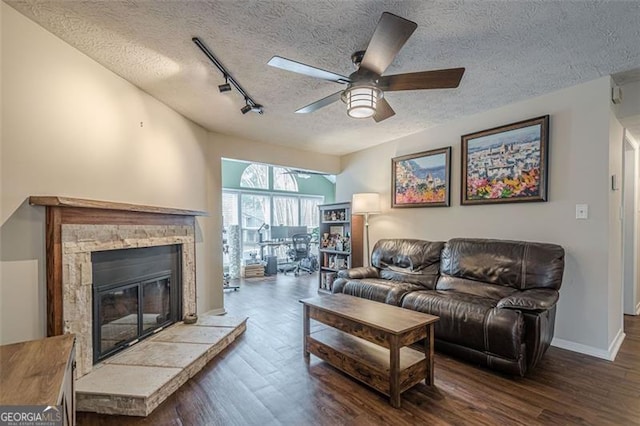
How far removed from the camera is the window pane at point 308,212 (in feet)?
28.8

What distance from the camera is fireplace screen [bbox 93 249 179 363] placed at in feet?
7.57

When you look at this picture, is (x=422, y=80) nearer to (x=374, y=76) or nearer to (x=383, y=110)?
(x=374, y=76)

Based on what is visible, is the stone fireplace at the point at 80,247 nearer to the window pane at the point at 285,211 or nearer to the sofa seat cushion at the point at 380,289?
the sofa seat cushion at the point at 380,289

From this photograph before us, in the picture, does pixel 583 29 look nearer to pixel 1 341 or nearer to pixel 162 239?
pixel 162 239

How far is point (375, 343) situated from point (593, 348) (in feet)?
7.00

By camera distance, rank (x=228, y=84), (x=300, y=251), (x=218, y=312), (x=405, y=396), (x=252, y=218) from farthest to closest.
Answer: (x=252, y=218)
(x=300, y=251)
(x=218, y=312)
(x=228, y=84)
(x=405, y=396)

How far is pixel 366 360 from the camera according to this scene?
7.09ft

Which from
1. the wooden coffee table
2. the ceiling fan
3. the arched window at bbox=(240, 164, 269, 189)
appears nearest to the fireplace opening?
the wooden coffee table

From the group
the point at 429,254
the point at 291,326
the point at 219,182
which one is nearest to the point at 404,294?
the point at 429,254

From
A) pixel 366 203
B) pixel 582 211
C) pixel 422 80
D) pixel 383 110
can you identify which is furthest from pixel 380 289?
pixel 422 80

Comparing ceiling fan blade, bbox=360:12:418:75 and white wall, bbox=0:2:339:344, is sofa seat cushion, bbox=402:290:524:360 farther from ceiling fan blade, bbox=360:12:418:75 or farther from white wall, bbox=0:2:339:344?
white wall, bbox=0:2:339:344

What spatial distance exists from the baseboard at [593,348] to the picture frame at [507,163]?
138 centimetres

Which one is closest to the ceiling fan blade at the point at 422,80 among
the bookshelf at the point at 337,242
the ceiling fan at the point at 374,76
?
the ceiling fan at the point at 374,76

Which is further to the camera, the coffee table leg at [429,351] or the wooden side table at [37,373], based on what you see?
the coffee table leg at [429,351]
